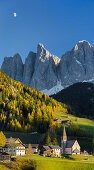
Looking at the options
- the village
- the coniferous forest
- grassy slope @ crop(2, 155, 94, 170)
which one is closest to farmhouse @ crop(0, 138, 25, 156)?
the village

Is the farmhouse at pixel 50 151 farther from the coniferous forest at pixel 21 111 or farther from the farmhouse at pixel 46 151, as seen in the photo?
the coniferous forest at pixel 21 111

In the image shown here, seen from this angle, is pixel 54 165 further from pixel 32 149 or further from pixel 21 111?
pixel 21 111

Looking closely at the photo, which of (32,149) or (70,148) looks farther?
(70,148)

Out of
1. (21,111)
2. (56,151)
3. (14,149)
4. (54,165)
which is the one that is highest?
(21,111)

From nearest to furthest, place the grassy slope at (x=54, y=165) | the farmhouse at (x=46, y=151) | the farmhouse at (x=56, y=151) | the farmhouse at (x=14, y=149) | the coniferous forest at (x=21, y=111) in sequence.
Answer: the grassy slope at (x=54, y=165), the farmhouse at (x=14, y=149), the farmhouse at (x=46, y=151), the farmhouse at (x=56, y=151), the coniferous forest at (x=21, y=111)

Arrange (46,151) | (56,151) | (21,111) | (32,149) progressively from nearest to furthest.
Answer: (46,151), (56,151), (32,149), (21,111)

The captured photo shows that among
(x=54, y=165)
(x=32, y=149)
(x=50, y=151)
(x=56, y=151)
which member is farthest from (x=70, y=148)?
(x=54, y=165)

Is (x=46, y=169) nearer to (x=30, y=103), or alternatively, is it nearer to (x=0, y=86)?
(x=30, y=103)

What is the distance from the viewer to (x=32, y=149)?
7650cm

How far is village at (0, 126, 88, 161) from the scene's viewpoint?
64.5 m

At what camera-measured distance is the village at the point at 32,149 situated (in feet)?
212

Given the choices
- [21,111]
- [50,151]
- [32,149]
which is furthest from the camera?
[21,111]

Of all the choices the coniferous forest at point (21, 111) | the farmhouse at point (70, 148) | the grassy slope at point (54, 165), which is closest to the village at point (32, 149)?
the farmhouse at point (70, 148)

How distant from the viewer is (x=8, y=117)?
13712 centimetres
